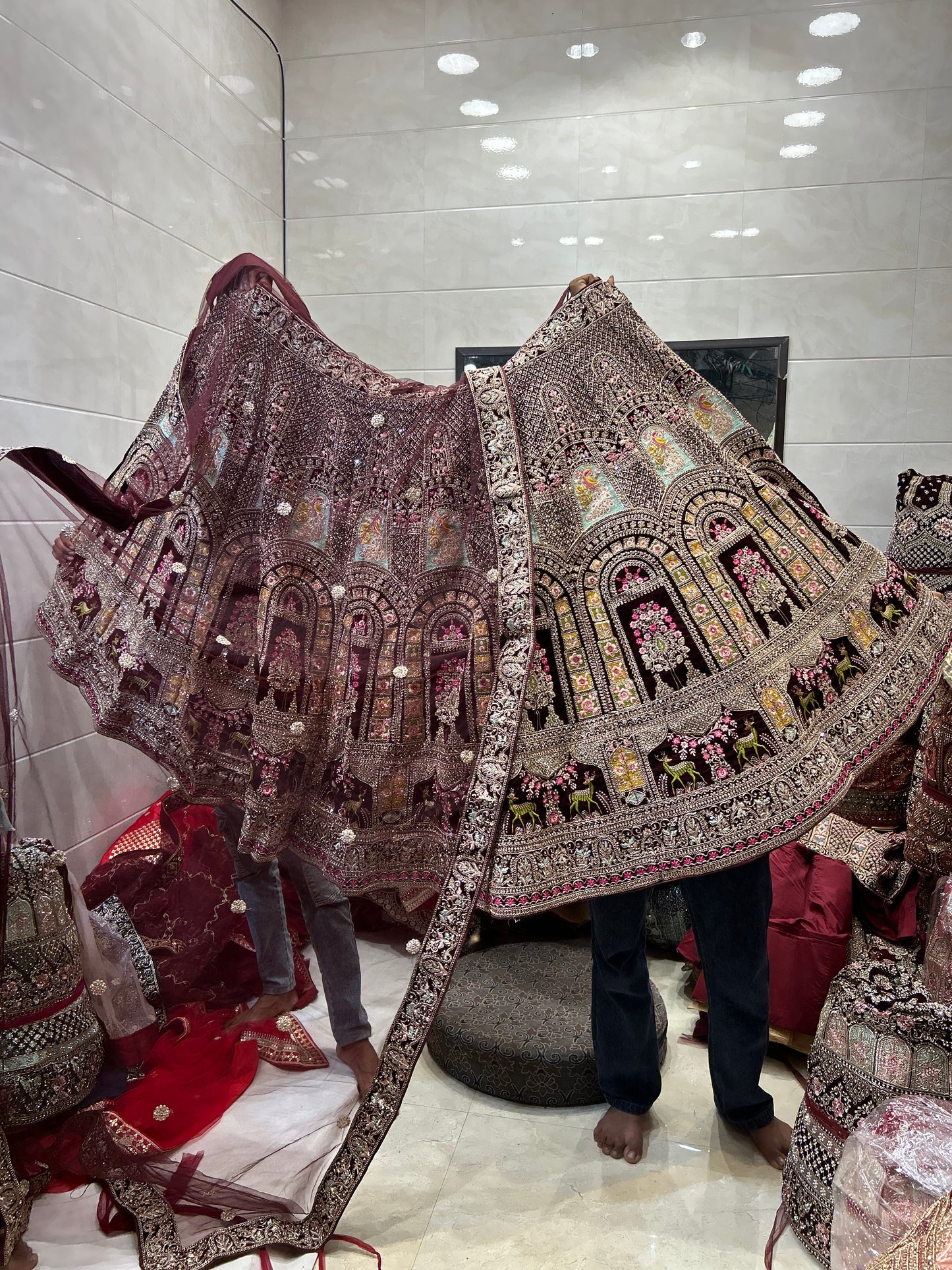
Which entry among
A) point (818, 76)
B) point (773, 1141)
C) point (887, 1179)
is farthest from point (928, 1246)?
point (818, 76)

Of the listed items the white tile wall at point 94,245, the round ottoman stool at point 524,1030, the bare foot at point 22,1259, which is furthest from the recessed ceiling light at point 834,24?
the bare foot at point 22,1259

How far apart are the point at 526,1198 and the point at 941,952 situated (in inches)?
32.3

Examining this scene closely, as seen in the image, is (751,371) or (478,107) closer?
(478,107)

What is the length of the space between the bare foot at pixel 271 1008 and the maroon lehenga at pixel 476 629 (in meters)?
0.19

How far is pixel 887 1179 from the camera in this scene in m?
1.12

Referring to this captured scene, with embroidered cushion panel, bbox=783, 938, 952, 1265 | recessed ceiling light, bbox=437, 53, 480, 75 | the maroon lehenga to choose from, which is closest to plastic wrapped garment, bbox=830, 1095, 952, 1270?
embroidered cushion panel, bbox=783, 938, 952, 1265

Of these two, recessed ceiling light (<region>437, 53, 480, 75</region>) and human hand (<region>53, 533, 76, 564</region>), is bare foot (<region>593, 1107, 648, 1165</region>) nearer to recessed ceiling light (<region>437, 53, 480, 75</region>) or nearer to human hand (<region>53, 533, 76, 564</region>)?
human hand (<region>53, 533, 76, 564</region>)

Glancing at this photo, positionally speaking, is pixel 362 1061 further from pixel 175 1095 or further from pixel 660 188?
pixel 660 188

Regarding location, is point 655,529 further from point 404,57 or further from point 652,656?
point 404,57

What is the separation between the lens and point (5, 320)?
1.57 meters

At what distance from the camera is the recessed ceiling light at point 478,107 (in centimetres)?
243

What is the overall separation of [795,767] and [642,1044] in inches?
26.6

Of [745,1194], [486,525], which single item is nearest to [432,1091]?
[745,1194]

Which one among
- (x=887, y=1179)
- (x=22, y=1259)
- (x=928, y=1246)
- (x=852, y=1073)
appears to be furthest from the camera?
(x=852, y=1073)
